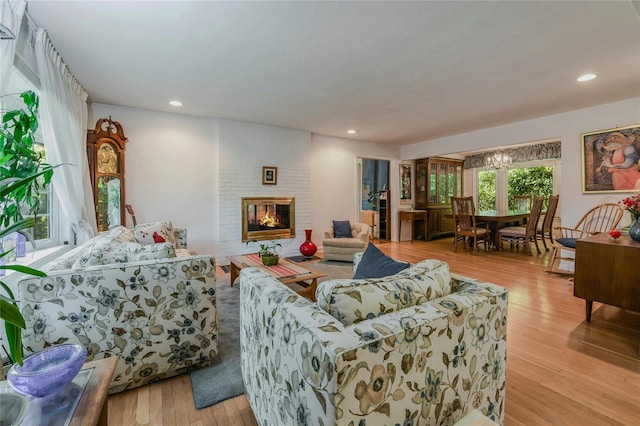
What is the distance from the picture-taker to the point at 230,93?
3389mm

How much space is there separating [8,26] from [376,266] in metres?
2.45

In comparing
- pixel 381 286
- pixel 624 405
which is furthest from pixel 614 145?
pixel 381 286

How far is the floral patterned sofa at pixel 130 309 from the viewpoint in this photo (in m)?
1.43

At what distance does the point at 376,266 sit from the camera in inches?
56.7

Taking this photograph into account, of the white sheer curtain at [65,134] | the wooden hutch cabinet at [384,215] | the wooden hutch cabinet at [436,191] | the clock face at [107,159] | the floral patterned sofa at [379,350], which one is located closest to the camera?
the floral patterned sofa at [379,350]

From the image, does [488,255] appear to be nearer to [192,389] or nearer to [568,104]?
[568,104]

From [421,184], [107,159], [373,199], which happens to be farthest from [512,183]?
[107,159]

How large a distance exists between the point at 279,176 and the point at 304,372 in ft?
14.5

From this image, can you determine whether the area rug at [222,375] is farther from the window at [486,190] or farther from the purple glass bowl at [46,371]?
the window at [486,190]

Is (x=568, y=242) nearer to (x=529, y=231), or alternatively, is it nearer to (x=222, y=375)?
(x=529, y=231)

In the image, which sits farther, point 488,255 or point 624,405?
point 488,255

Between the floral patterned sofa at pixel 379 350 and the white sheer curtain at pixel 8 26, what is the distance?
1.83 m

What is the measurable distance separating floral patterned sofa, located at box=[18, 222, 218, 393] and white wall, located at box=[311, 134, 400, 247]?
13.1 feet

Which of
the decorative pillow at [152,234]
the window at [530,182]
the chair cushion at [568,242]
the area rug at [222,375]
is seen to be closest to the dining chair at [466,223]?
the chair cushion at [568,242]
